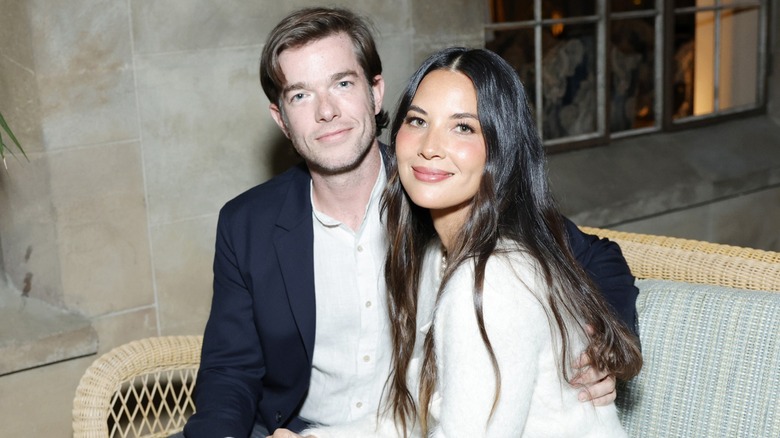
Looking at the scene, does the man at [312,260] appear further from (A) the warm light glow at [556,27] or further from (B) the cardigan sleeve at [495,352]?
(A) the warm light glow at [556,27]

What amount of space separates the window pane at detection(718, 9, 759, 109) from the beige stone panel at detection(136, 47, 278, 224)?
A: 9.82 feet

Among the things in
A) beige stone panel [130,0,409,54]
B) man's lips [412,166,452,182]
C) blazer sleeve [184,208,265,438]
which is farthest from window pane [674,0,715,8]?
man's lips [412,166,452,182]

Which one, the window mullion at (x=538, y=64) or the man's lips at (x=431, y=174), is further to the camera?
the window mullion at (x=538, y=64)

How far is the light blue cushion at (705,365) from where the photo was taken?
1.88 metres

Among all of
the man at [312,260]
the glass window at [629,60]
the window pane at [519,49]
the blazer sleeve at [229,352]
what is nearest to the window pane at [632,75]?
the glass window at [629,60]

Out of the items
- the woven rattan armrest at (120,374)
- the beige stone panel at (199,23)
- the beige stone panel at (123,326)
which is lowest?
the beige stone panel at (123,326)

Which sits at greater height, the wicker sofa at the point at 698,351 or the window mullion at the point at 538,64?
the window mullion at the point at 538,64

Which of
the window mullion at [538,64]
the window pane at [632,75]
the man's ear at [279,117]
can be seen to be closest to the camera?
the man's ear at [279,117]

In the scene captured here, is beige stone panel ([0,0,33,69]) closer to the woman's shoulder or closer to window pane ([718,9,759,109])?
the woman's shoulder

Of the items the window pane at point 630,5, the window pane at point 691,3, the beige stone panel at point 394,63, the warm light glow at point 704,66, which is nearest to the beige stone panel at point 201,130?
the beige stone panel at point 394,63

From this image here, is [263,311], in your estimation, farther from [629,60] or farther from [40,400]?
[629,60]

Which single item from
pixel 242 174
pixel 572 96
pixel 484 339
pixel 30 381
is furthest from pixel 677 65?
pixel 484 339

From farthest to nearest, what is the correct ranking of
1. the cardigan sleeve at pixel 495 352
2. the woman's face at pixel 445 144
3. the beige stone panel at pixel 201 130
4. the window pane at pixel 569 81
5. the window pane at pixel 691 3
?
the window pane at pixel 691 3 < the window pane at pixel 569 81 < the beige stone panel at pixel 201 130 < the woman's face at pixel 445 144 < the cardigan sleeve at pixel 495 352

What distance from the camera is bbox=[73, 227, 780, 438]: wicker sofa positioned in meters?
1.89
